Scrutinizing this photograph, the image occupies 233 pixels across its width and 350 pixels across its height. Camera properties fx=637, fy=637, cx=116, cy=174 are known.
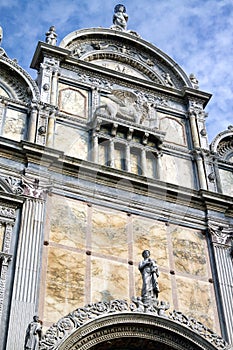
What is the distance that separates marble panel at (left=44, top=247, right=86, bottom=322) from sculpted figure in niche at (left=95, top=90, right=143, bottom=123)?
11.4 feet

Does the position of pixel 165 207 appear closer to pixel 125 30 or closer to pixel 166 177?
pixel 166 177

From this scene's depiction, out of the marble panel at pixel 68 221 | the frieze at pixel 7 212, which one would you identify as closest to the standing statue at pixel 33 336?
the marble panel at pixel 68 221

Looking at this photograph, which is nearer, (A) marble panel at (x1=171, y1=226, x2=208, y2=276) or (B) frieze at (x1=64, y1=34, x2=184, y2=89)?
(A) marble panel at (x1=171, y1=226, x2=208, y2=276)

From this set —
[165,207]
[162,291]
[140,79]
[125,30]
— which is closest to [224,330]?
[162,291]

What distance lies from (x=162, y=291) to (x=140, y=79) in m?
5.35

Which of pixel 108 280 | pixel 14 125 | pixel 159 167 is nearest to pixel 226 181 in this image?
pixel 159 167

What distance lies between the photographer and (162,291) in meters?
10.3

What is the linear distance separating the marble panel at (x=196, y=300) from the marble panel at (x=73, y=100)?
402cm

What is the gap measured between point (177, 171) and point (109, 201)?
1.98 meters

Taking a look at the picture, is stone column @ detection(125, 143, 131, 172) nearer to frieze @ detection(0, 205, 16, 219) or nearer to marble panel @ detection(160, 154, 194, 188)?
marble panel @ detection(160, 154, 194, 188)

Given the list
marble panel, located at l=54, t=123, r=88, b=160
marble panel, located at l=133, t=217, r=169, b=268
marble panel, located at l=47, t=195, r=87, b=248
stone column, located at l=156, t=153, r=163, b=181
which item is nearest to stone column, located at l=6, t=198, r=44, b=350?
marble panel, located at l=47, t=195, r=87, b=248

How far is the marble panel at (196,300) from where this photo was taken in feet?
33.5

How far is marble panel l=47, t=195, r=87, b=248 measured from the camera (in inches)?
404

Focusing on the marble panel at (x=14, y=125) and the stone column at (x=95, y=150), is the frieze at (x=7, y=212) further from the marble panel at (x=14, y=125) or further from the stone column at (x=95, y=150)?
the stone column at (x=95, y=150)
